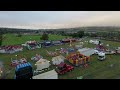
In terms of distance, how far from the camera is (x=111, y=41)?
22.4 feet

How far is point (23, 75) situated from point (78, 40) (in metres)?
5.43

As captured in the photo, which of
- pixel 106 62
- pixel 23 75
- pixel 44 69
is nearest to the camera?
pixel 23 75

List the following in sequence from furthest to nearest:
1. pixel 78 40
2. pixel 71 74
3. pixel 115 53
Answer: pixel 78 40 → pixel 115 53 → pixel 71 74

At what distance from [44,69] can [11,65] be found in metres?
1.10
